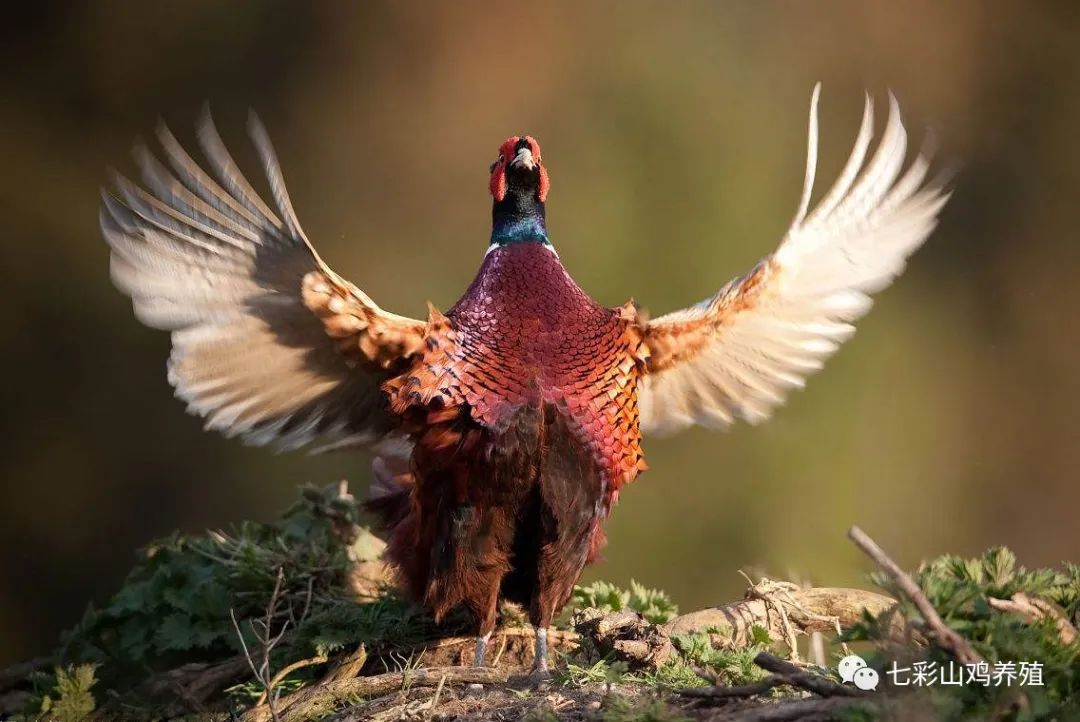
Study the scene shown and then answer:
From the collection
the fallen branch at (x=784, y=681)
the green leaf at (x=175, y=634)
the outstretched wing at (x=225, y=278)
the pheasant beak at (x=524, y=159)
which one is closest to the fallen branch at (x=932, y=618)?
the fallen branch at (x=784, y=681)

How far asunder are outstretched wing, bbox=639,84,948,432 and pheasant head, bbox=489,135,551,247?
1.53 feet

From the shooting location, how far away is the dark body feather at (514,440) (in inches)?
111

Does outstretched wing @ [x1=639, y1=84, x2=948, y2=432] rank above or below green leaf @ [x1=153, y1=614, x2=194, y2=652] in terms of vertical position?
above

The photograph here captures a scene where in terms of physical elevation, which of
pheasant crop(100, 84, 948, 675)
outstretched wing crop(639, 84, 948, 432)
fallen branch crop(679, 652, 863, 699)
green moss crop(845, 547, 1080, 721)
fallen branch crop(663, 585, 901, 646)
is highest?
outstretched wing crop(639, 84, 948, 432)

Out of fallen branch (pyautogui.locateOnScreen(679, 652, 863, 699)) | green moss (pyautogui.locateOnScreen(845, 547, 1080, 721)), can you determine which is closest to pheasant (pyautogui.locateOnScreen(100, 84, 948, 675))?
fallen branch (pyautogui.locateOnScreen(679, 652, 863, 699))

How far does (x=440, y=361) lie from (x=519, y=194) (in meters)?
0.70

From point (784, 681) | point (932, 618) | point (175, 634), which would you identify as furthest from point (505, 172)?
point (932, 618)

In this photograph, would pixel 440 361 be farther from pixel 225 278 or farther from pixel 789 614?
pixel 789 614

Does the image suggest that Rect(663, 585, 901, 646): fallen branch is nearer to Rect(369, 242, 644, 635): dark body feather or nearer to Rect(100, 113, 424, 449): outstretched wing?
Rect(369, 242, 644, 635): dark body feather

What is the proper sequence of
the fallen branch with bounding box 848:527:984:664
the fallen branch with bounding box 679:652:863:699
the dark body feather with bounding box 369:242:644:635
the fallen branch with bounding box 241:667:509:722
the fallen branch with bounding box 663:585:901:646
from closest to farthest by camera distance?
the fallen branch with bounding box 848:527:984:664, the fallen branch with bounding box 679:652:863:699, the fallen branch with bounding box 241:667:509:722, the dark body feather with bounding box 369:242:644:635, the fallen branch with bounding box 663:585:901:646

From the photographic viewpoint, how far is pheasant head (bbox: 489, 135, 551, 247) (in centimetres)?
327

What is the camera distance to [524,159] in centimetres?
328

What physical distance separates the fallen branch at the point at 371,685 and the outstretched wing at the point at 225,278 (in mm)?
780

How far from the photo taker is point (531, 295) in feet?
9.84
